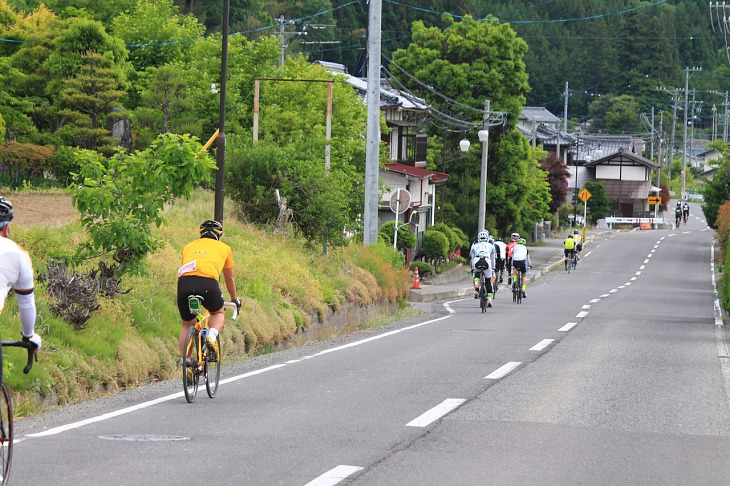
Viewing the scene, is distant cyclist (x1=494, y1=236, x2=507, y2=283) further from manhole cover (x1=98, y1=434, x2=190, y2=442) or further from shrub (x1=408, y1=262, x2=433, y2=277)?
manhole cover (x1=98, y1=434, x2=190, y2=442)

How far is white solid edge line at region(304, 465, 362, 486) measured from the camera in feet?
20.0

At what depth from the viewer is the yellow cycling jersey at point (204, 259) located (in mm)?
9516

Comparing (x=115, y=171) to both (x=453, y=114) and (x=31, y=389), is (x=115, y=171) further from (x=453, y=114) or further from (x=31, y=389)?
(x=453, y=114)

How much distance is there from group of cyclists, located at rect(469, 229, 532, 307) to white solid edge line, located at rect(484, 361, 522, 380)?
425 inches

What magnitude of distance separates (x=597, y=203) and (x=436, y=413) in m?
89.9

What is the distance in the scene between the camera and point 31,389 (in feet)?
30.9

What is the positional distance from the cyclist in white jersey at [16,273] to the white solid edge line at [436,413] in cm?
358

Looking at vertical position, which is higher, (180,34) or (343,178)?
(180,34)

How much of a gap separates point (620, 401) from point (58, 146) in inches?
1012

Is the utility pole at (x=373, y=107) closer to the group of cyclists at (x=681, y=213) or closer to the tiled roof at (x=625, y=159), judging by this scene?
the group of cyclists at (x=681, y=213)

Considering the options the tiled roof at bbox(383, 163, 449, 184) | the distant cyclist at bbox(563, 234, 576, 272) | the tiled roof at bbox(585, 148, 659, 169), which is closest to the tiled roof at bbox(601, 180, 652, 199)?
the tiled roof at bbox(585, 148, 659, 169)

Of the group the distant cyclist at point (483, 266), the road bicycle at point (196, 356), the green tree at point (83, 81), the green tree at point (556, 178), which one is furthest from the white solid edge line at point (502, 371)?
the green tree at point (556, 178)

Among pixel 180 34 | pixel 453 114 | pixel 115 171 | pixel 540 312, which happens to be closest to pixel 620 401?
pixel 115 171

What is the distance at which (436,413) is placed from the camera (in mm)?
8891
